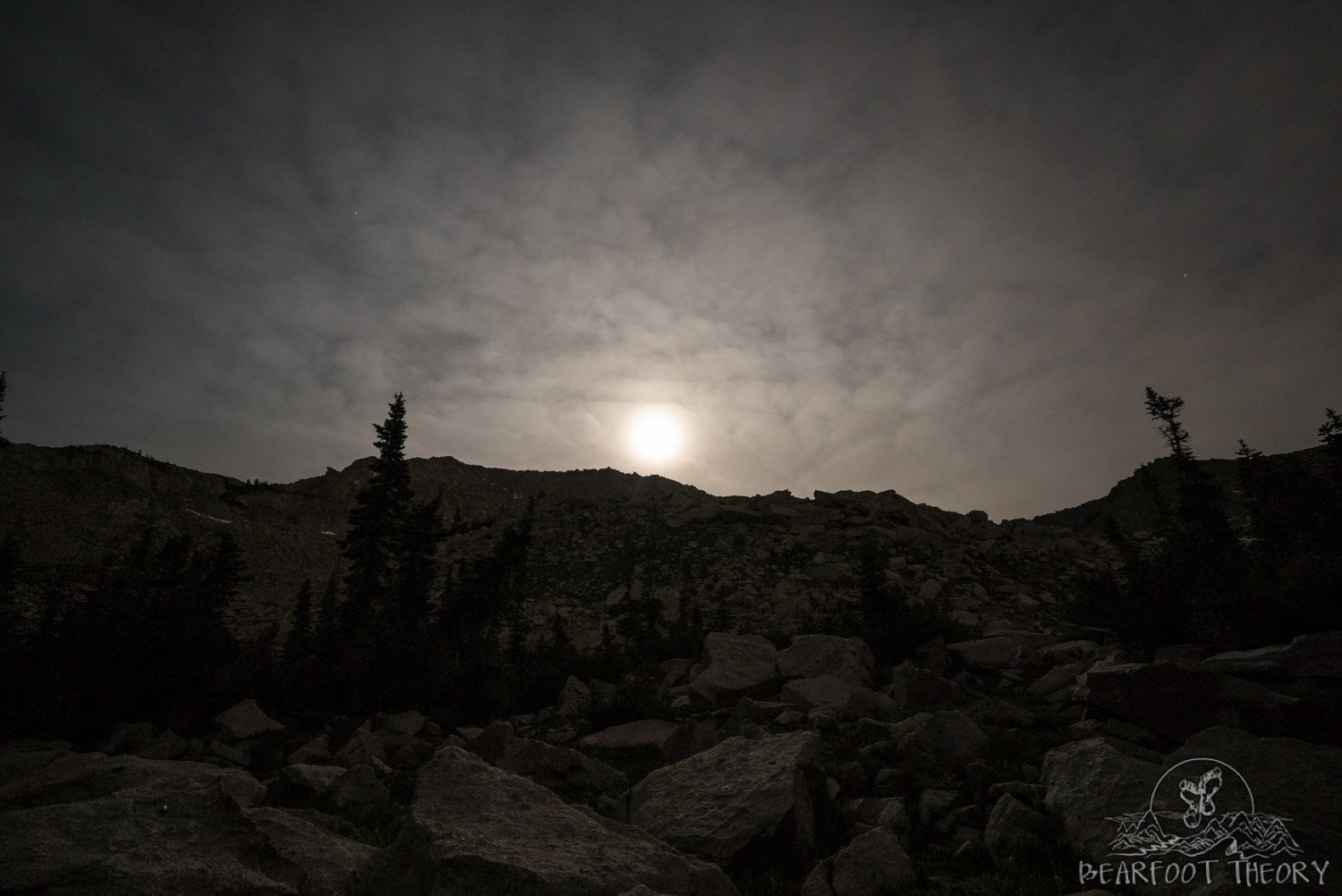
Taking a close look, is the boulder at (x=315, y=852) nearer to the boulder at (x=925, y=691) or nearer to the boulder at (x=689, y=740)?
the boulder at (x=689, y=740)

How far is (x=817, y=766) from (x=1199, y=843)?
11.9ft

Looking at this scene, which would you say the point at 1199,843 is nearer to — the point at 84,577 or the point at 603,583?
the point at 603,583

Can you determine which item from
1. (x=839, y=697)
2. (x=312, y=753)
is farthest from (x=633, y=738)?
(x=312, y=753)

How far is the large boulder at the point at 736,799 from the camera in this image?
20.3 feet

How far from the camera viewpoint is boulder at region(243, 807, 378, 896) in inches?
177

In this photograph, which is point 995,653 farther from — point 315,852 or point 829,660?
point 315,852

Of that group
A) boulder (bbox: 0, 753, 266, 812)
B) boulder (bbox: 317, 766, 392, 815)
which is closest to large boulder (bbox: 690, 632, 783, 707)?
boulder (bbox: 317, 766, 392, 815)

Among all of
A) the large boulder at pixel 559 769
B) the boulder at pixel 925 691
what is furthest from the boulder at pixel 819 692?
the large boulder at pixel 559 769

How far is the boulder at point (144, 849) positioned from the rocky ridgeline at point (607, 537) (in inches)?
687

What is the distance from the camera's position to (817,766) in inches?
283

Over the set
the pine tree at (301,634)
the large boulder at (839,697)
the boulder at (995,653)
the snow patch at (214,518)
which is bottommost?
the pine tree at (301,634)

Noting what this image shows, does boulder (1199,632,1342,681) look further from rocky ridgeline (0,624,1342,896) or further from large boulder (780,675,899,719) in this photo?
large boulder (780,675,899,719)

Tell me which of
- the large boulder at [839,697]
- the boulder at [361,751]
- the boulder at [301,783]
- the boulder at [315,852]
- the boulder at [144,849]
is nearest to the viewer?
the boulder at [144,849]

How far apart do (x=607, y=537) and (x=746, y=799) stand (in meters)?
33.1
